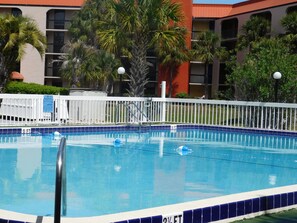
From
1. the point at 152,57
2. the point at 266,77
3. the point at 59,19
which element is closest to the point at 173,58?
the point at 152,57

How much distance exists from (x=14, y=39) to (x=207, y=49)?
2009cm

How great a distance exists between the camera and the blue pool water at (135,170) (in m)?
6.30

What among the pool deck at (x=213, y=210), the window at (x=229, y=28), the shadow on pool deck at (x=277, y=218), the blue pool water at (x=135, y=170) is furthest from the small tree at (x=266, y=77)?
the window at (x=229, y=28)

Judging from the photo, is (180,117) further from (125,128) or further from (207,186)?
(207,186)

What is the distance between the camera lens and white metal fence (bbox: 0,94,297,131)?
15.5 meters

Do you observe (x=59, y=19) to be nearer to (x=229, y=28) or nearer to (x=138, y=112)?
(x=229, y=28)

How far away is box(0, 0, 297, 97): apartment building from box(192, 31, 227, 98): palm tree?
83 centimetres

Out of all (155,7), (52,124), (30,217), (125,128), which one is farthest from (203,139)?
(30,217)

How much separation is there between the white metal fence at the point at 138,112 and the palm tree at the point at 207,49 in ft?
63.4

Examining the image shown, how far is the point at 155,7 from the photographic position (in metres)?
19.5

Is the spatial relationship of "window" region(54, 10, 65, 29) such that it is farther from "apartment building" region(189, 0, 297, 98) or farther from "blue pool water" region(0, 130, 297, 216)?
"blue pool water" region(0, 130, 297, 216)

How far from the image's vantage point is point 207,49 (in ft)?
123

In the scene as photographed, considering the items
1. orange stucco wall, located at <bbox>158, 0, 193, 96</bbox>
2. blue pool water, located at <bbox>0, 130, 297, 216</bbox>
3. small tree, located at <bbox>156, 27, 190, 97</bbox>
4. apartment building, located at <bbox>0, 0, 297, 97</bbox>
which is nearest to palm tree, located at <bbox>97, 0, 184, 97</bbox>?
blue pool water, located at <bbox>0, 130, 297, 216</bbox>

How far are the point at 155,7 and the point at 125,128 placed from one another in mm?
5423
